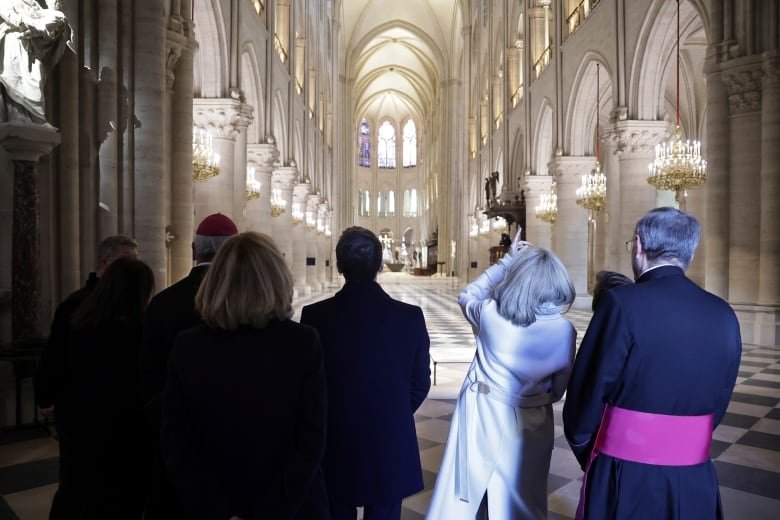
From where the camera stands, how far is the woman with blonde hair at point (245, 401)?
1642 mm

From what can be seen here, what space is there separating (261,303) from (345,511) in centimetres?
103

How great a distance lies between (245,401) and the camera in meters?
1.65

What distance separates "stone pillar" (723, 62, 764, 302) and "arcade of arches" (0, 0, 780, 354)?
3cm

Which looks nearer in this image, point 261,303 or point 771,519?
point 261,303

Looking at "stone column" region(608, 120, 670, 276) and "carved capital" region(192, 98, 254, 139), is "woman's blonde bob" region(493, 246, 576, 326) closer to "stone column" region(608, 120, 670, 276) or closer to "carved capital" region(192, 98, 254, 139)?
"carved capital" region(192, 98, 254, 139)

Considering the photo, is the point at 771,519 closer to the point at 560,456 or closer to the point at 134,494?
the point at 560,456

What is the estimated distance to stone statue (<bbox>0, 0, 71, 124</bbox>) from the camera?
4.62 metres

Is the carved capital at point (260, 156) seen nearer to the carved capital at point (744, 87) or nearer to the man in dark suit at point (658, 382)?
the carved capital at point (744, 87)

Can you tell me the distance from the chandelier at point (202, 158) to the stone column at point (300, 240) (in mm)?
9650

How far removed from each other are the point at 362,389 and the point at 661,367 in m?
1.04

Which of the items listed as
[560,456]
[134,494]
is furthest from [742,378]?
[134,494]

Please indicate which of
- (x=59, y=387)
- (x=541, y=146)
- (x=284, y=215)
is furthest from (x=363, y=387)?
(x=541, y=146)

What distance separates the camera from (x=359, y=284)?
2.21 meters

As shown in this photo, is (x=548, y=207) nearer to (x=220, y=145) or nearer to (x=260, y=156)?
(x=260, y=156)
